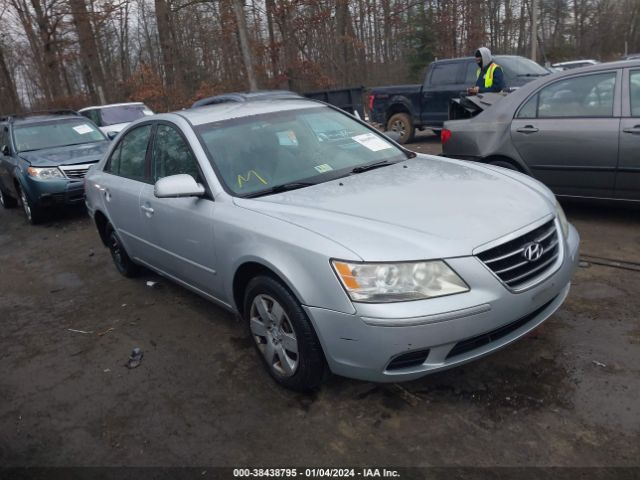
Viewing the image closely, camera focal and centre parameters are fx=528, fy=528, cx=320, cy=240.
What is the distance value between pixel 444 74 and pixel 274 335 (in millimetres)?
9987

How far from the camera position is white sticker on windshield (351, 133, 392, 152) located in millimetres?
4033

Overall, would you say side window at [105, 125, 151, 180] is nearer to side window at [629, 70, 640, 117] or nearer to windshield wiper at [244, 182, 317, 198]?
windshield wiper at [244, 182, 317, 198]

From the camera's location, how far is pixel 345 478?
2438mm

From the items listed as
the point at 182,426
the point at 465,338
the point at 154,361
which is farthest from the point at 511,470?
the point at 154,361

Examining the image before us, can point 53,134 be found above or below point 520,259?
above

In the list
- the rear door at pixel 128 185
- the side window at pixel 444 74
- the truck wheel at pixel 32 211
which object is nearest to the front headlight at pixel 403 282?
the rear door at pixel 128 185

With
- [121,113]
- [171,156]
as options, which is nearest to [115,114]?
[121,113]

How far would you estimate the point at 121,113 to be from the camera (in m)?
14.6

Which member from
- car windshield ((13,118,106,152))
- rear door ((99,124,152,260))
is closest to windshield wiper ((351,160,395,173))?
rear door ((99,124,152,260))

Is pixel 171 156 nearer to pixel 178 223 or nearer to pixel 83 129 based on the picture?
pixel 178 223

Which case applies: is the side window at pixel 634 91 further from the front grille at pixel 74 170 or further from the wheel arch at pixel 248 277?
the front grille at pixel 74 170

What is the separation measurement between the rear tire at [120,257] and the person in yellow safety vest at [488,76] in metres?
5.56

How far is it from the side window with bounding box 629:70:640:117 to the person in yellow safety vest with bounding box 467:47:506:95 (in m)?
3.25

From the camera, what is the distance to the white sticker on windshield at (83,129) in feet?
30.9
